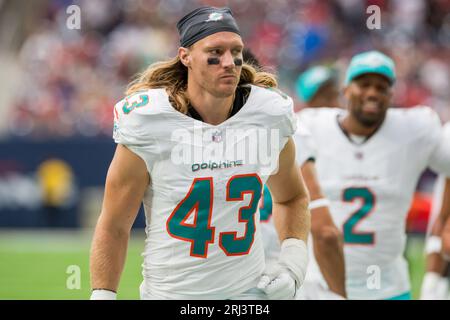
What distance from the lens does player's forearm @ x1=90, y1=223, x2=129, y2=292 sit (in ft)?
12.8

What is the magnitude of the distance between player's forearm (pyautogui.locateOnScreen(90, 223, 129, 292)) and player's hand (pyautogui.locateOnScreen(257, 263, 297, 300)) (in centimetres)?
60

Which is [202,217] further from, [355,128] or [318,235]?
[355,128]

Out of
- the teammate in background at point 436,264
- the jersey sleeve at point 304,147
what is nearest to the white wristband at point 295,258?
the jersey sleeve at point 304,147

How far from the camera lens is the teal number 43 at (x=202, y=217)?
12.6 feet

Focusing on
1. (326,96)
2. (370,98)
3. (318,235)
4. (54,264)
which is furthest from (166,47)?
(318,235)

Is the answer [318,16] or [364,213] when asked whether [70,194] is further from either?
[364,213]

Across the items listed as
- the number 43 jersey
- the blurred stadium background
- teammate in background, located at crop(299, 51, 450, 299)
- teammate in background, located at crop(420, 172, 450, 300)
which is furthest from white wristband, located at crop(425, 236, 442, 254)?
the blurred stadium background

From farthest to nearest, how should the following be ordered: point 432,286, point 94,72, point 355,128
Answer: point 94,72, point 432,286, point 355,128

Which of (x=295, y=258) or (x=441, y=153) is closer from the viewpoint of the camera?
(x=295, y=258)

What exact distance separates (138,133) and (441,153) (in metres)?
2.55

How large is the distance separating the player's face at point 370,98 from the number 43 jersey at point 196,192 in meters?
1.88

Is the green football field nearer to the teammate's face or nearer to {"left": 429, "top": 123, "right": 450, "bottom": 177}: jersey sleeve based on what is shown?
the teammate's face

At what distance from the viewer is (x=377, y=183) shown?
570cm

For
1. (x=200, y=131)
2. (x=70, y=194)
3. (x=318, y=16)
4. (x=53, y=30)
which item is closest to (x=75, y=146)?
(x=70, y=194)
